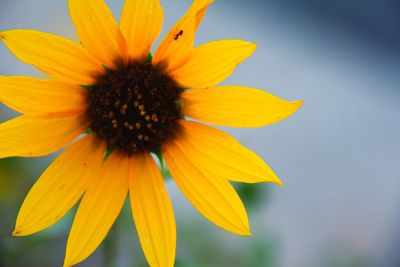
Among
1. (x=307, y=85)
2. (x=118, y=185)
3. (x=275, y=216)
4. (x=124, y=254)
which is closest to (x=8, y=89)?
(x=118, y=185)

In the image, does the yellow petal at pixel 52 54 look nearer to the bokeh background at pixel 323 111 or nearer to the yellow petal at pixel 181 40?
the yellow petal at pixel 181 40

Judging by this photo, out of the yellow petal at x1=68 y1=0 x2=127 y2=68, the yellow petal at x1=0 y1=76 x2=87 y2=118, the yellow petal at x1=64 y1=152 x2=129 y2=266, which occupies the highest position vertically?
the yellow petal at x1=68 y1=0 x2=127 y2=68

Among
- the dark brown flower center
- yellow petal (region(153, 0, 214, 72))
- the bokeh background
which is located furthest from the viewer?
the bokeh background

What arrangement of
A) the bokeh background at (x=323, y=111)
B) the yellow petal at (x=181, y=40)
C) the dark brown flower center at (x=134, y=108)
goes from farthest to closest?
the bokeh background at (x=323, y=111) < the dark brown flower center at (x=134, y=108) < the yellow petal at (x=181, y=40)

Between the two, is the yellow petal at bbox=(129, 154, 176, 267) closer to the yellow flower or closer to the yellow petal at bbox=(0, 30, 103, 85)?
the yellow flower

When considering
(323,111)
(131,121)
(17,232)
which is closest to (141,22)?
(131,121)

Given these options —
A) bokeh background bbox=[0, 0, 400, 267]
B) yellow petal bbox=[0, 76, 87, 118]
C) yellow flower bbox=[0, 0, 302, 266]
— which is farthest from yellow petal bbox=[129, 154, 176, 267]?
bokeh background bbox=[0, 0, 400, 267]

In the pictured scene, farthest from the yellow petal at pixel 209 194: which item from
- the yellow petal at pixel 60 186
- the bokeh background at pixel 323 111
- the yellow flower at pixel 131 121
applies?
the bokeh background at pixel 323 111
